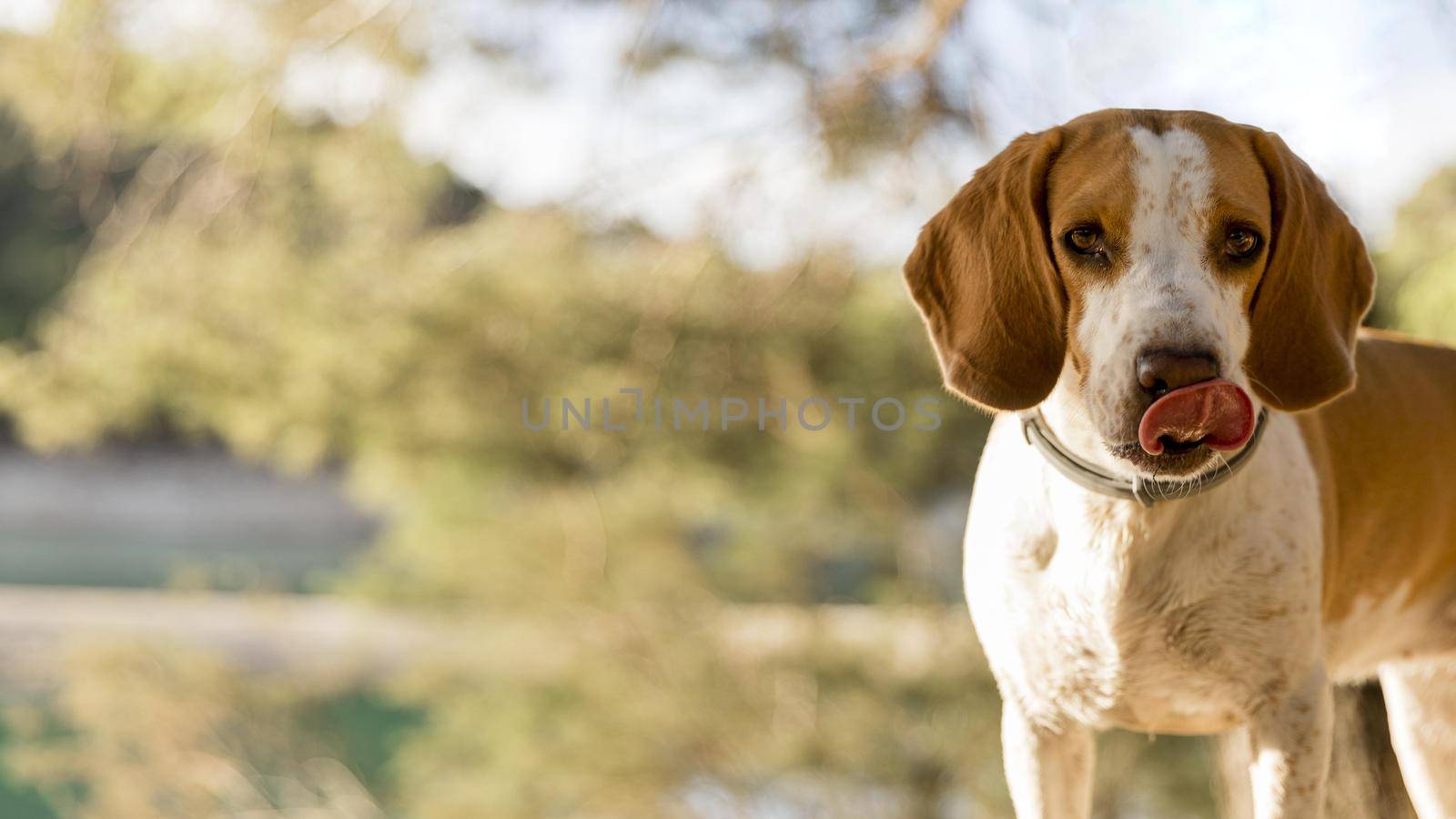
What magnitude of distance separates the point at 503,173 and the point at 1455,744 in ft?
16.0

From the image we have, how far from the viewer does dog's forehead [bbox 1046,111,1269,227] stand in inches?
51.5

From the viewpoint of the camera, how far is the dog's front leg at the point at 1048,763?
154cm

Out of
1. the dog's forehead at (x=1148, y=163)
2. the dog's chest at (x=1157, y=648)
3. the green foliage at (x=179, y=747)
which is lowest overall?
the green foliage at (x=179, y=747)

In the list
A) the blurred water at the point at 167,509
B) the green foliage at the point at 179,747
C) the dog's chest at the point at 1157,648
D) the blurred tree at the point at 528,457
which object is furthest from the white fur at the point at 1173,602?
the blurred water at the point at 167,509

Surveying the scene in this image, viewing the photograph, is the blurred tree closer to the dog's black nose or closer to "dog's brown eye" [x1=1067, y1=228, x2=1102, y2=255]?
"dog's brown eye" [x1=1067, y1=228, x2=1102, y2=255]

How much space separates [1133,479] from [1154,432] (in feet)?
0.53

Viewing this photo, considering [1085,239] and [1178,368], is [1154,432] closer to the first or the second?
[1178,368]

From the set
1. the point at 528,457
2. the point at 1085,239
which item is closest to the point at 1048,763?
the point at 1085,239

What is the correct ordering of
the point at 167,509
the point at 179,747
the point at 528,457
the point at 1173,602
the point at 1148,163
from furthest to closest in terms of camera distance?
the point at 167,509, the point at 179,747, the point at 528,457, the point at 1173,602, the point at 1148,163

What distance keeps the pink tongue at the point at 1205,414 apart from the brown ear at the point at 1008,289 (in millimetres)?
181

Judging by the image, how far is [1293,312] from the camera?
136 centimetres

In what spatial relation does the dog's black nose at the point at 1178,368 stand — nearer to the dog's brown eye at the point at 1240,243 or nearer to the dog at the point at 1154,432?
the dog at the point at 1154,432

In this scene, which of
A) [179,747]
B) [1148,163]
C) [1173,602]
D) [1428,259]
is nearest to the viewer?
[1148,163]

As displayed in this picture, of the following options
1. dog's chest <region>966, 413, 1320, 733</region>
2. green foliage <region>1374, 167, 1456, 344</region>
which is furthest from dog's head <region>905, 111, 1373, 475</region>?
green foliage <region>1374, 167, 1456, 344</region>
